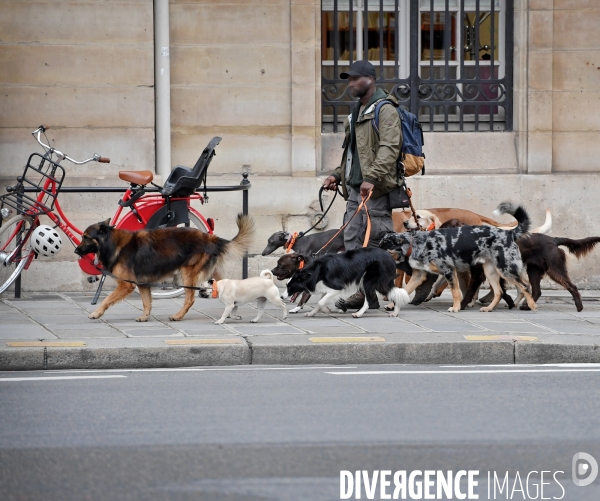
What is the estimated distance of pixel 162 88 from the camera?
41.9 feet

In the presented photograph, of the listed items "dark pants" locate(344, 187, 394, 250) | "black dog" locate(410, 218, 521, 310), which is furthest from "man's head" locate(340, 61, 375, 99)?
"black dog" locate(410, 218, 521, 310)

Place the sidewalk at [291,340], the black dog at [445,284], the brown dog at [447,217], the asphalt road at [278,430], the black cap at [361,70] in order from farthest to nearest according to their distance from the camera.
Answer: the brown dog at [447,217], the black dog at [445,284], the black cap at [361,70], the sidewalk at [291,340], the asphalt road at [278,430]

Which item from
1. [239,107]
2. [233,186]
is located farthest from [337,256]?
[239,107]

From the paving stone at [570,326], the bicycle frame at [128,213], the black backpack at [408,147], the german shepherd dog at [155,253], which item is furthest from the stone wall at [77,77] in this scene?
the paving stone at [570,326]

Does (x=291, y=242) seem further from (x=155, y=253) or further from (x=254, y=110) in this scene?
(x=254, y=110)

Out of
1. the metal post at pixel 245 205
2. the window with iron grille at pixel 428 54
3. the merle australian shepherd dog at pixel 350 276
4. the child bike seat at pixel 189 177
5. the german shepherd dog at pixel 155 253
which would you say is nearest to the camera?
the german shepherd dog at pixel 155 253

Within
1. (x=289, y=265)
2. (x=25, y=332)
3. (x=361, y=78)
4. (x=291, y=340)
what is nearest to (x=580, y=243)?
(x=361, y=78)

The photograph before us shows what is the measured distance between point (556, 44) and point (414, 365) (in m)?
6.08

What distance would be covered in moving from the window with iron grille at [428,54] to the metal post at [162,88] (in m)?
1.87

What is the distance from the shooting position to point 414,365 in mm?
8492

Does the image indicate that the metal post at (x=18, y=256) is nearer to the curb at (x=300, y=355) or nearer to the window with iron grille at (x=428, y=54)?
the curb at (x=300, y=355)

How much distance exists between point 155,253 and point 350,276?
173 centimetres

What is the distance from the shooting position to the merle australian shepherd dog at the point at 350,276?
10039 millimetres

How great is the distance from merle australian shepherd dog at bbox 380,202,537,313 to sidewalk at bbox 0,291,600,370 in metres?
0.50
